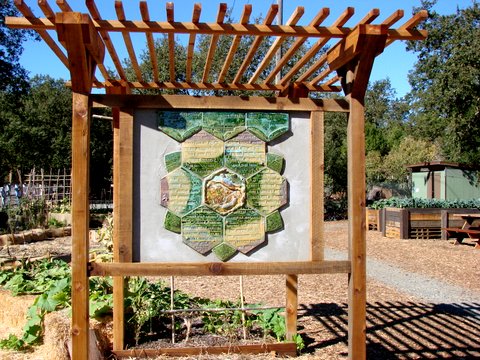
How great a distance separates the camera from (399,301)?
7.25 m

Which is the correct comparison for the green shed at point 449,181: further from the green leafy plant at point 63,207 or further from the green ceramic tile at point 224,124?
the green ceramic tile at point 224,124

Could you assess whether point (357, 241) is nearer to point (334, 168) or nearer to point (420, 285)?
point (420, 285)

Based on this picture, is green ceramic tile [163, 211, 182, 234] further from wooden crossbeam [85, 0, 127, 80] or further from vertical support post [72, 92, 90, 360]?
wooden crossbeam [85, 0, 127, 80]

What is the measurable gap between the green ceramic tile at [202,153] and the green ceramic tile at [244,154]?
0.21 ft

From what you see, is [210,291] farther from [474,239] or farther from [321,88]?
[474,239]

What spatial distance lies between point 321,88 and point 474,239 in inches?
408

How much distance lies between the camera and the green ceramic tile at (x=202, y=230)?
3520 mm

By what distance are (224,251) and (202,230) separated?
0.21 meters

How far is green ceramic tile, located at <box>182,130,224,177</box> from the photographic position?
11.6 feet

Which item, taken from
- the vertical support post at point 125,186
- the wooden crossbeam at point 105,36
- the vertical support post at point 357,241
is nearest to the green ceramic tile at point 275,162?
the vertical support post at point 357,241

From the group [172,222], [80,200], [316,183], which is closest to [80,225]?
[80,200]

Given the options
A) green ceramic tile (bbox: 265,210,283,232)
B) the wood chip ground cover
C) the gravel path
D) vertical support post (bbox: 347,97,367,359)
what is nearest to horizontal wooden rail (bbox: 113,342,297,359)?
the wood chip ground cover

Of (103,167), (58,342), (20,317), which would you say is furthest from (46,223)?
(103,167)

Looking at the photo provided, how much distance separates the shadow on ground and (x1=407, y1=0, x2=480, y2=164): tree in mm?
14293
